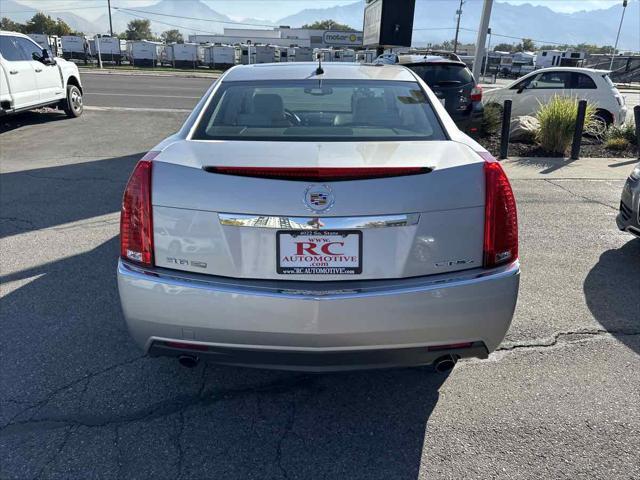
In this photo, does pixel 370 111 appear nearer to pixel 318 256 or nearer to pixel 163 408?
pixel 318 256

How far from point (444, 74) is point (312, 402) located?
8.89 meters

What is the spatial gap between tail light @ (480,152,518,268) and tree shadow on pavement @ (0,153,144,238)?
4.85 m

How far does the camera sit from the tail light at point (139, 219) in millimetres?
2250

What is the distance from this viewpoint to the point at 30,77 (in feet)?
34.7

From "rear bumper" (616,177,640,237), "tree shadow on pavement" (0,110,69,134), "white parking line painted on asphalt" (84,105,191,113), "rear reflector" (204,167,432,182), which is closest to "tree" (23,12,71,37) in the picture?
"white parking line painted on asphalt" (84,105,191,113)

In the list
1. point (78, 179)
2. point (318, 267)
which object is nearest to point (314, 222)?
point (318, 267)

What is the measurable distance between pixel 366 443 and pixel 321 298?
2.91ft

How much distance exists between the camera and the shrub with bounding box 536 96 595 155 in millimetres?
9695

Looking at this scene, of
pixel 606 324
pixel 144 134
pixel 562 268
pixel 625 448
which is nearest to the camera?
pixel 625 448

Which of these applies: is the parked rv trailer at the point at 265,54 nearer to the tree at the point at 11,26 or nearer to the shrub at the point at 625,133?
the shrub at the point at 625,133

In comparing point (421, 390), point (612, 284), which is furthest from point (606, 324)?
point (421, 390)

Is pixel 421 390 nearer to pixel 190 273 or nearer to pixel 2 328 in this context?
pixel 190 273

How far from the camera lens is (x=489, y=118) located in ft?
36.2

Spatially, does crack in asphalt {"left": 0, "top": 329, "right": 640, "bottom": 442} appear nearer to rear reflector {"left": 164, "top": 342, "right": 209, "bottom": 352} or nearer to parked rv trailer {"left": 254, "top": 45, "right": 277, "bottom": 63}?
rear reflector {"left": 164, "top": 342, "right": 209, "bottom": 352}
